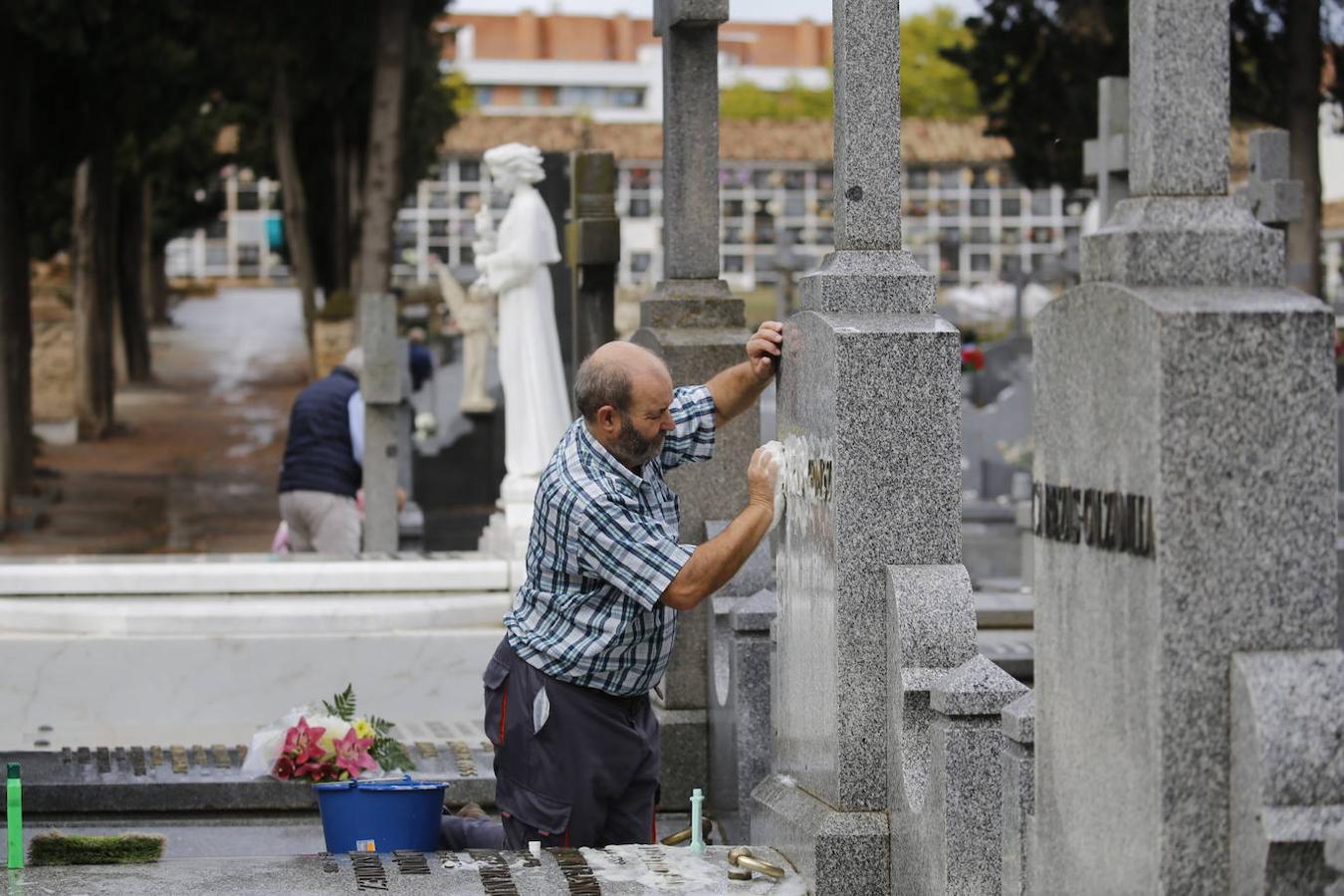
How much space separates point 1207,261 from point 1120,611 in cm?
58

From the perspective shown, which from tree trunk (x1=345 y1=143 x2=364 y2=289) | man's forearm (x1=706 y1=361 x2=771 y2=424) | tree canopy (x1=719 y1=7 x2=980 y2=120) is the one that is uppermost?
tree canopy (x1=719 y1=7 x2=980 y2=120)

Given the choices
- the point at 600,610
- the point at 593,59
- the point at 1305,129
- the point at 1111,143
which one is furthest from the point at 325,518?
the point at 593,59

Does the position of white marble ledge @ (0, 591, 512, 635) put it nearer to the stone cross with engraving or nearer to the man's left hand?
the man's left hand

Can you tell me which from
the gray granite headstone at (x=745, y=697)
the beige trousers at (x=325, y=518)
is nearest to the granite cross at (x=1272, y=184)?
the beige trousers at (x=325, y=518)

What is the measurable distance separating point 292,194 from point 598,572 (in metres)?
23.8

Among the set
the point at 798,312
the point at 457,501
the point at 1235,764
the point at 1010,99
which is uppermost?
the point at 1010,99

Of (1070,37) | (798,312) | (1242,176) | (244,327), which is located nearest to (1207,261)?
(798,312)

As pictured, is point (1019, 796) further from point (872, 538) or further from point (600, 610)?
point (600, 610)

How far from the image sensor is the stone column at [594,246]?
937 centimetres

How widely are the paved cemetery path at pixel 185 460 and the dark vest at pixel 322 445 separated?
20.6ft

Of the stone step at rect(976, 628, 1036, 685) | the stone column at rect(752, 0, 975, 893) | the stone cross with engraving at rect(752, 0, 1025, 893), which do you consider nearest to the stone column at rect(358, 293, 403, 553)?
the stone step at rect(976, 628, 1036, 685)

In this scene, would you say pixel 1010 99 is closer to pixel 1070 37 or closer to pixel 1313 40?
pixel 1070 37

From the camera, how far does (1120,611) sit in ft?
11.9

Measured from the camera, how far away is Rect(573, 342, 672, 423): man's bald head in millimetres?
5203
